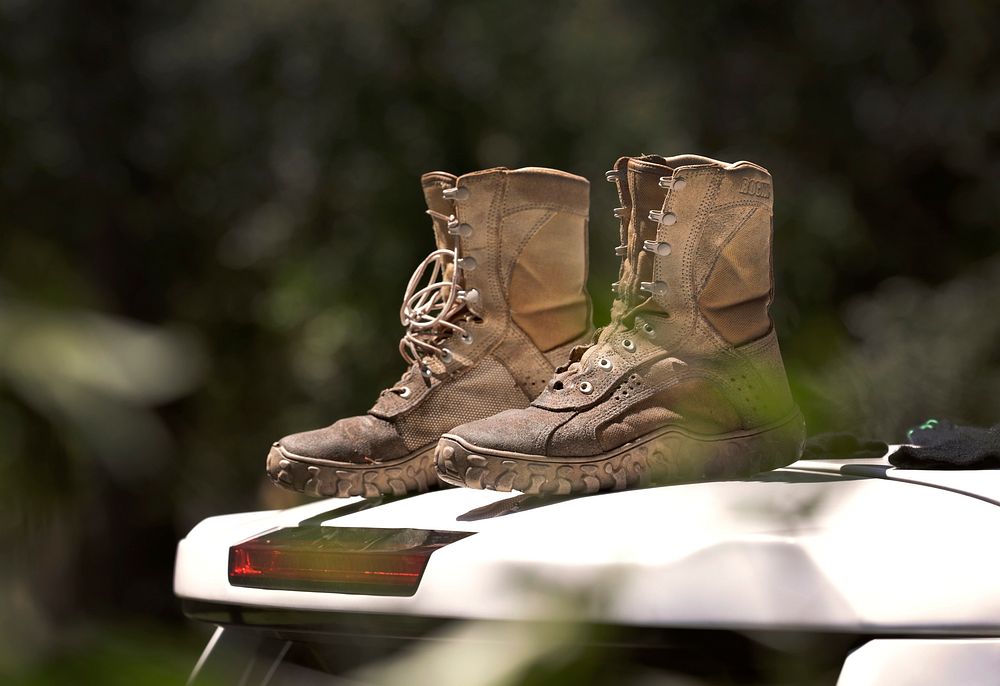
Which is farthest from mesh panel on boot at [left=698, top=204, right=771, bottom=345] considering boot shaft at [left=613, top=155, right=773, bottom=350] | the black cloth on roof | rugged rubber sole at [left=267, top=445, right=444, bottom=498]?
rugged rubber sole at [left=267, top=445, right=444, bottom=498]

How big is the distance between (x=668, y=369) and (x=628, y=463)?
14cm

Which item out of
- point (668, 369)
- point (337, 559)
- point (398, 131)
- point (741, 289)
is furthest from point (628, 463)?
point (398, 131)

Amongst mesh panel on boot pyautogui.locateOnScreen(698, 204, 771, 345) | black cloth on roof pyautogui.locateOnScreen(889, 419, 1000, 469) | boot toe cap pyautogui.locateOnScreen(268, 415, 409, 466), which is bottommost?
black cloth on roof pyautogui.locateOnScreen(889, 419, 1000, 469)

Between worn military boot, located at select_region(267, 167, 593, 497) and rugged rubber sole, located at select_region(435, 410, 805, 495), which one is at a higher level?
worn military boot, located at select_region(267, 167, 593, 497)

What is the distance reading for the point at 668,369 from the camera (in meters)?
1.58

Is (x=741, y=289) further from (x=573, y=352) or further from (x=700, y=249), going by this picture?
(x=573, y=352)

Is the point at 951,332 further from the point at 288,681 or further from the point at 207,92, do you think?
the point at 207,92

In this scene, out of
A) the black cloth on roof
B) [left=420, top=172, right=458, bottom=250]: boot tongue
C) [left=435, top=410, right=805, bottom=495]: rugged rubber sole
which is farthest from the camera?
[left=420, top=172, right=458, bottom=250]: boot tongue

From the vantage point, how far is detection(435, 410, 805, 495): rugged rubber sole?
4.84 feet

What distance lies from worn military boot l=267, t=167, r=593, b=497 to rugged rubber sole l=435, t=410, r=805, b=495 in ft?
0.90

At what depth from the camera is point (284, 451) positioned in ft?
5.59

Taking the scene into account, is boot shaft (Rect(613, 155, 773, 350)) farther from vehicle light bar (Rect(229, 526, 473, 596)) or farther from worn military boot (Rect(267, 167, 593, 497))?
vehicle light bar (Rect(229, 526, 473, 596))

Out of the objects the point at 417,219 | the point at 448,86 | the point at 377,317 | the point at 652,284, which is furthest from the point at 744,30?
the point at 652,284

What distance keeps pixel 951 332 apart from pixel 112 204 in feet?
A: 15.2
